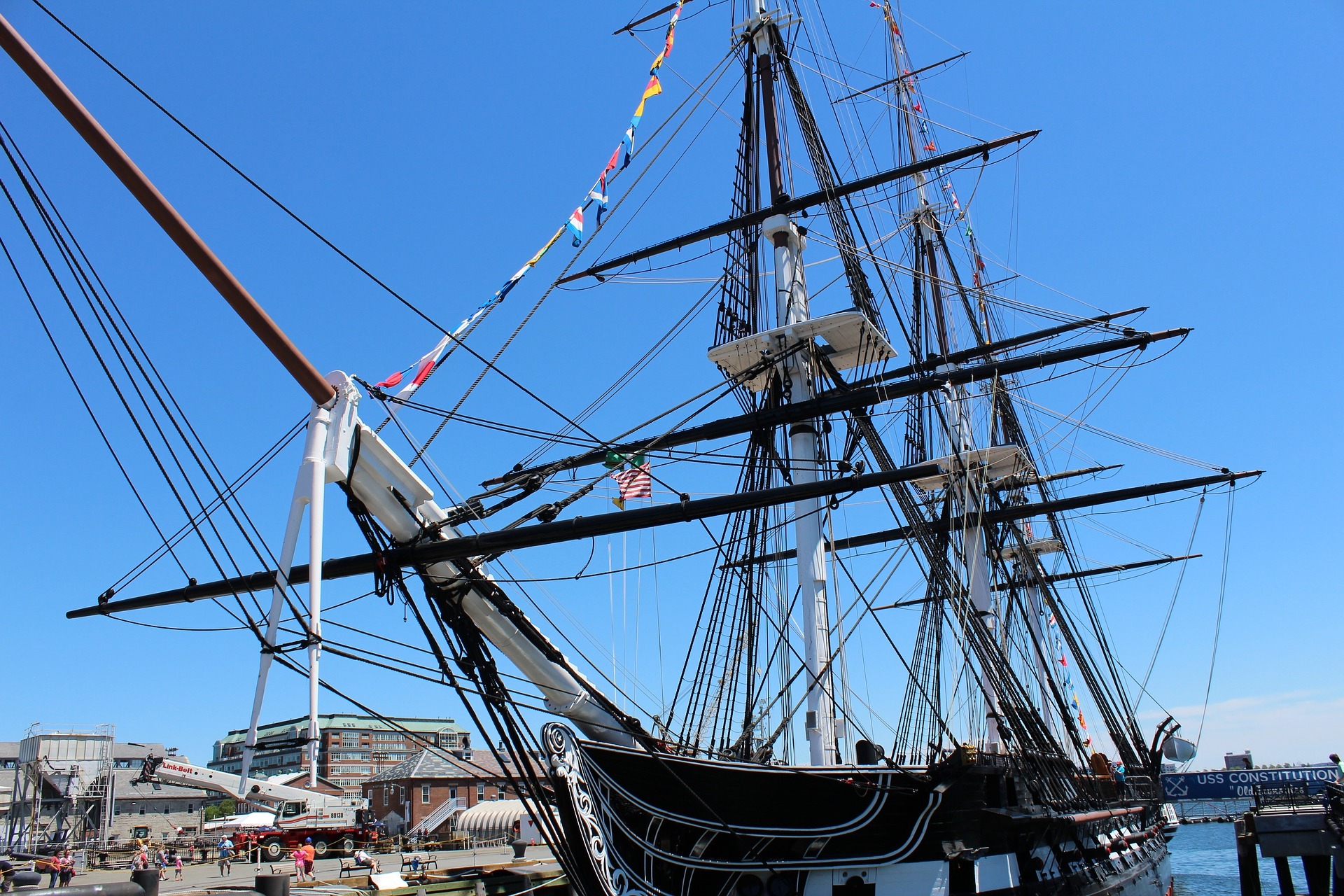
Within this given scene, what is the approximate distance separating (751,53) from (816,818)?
16372 mm

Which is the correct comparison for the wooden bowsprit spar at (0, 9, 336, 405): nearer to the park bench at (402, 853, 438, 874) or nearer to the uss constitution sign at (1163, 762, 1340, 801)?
the park bench at (402, 853, 438, 874)

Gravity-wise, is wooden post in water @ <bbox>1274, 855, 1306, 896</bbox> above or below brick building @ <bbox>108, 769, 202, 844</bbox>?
above

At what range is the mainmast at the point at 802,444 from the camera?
45.6ft

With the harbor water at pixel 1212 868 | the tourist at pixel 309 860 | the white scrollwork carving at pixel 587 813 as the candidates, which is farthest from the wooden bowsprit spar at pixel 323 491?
the harbor water at pixel 1212 868

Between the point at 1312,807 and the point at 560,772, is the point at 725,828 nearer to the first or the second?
the point at 560,772

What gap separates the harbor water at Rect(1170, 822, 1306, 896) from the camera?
35.8 metres

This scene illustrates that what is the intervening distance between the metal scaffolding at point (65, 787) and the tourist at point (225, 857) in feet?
52.1

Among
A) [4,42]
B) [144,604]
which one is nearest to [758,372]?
[144,604]

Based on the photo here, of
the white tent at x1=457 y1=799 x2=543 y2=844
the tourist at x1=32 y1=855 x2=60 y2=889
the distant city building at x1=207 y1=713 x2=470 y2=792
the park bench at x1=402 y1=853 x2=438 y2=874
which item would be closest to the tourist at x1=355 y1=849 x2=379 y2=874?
the park bench at x1=402 y1=853 x2=438 y2=874

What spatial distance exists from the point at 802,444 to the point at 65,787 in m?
43.3

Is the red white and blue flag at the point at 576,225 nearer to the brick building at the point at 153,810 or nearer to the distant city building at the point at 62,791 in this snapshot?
the distant city building at the point at 62,791

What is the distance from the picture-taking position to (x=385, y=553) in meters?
10.4

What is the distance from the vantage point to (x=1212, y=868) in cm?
4641

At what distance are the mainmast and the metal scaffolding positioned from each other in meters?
40.8
